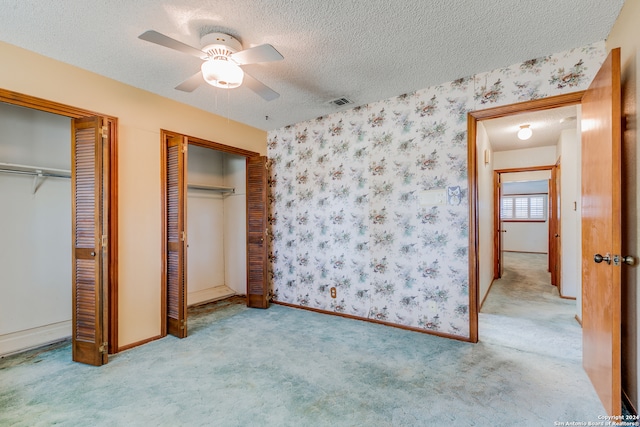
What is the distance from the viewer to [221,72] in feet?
6.52

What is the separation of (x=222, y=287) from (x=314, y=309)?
1751mm

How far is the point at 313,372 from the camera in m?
2.24

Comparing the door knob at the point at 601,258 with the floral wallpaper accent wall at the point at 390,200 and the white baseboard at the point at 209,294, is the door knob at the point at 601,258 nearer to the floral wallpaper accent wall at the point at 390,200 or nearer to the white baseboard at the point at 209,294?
the floral wallpaper accent wall at the point at 390,200

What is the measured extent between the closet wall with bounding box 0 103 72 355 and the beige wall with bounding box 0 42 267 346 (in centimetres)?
83

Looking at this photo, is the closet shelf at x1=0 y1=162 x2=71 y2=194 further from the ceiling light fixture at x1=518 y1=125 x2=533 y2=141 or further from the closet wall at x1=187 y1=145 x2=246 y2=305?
the ceiling light fixture at x1=518 y1=125 x2=533 y2=141

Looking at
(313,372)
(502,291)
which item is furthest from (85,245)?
(502,291)

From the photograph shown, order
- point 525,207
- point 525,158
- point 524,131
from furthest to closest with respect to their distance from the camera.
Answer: point 525,207, point 525,158, point 524,131

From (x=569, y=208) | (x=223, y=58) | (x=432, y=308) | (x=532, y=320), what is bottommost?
(x=532, y=320)

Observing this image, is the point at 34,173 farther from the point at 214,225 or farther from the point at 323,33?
the point at 323,33

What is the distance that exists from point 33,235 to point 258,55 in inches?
116

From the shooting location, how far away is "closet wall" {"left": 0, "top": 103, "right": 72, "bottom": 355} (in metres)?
2.68

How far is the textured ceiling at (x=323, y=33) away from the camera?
1.81 m

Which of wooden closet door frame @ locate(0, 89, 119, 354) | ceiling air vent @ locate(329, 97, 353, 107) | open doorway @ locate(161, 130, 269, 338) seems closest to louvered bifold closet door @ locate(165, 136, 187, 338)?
open doorway @ locate(161, 130, 269, 338)

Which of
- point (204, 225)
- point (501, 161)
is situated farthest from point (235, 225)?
point (501, 161)
